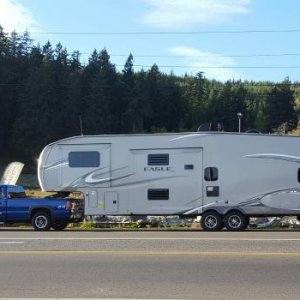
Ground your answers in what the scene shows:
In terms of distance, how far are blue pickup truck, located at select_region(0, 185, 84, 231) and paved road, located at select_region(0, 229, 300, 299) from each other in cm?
566

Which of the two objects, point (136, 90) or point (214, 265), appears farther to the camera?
point (136, 90)

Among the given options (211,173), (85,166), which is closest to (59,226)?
(85,166)

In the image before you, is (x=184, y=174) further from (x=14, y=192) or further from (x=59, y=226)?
(x=14, y=192)

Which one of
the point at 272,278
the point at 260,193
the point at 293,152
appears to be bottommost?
the point at 272,278

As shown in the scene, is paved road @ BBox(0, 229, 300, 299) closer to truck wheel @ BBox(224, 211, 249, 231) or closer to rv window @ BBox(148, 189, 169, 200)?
truck wheel @ BBox(224, 211, 249, 231)

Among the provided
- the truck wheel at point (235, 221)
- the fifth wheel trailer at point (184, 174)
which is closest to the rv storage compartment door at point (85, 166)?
the fifth wheel trailer at point (184, 174)

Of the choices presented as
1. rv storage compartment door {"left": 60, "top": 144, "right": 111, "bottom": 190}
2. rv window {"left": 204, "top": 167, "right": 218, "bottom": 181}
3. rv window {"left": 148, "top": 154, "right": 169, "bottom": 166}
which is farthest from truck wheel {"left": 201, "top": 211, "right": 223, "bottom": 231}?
rv storage compartment door {"left": 60, "top": 144, "right": 111, "bottom": 190}

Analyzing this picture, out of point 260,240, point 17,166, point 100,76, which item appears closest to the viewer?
point 260,240

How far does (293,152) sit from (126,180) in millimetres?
5668

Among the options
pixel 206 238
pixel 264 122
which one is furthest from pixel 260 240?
pixel 264 122

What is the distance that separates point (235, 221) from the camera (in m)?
19.3

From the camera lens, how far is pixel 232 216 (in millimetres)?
19406

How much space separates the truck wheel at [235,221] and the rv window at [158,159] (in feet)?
8.91

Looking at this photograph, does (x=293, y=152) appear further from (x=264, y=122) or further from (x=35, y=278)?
(x=264, y=122)
